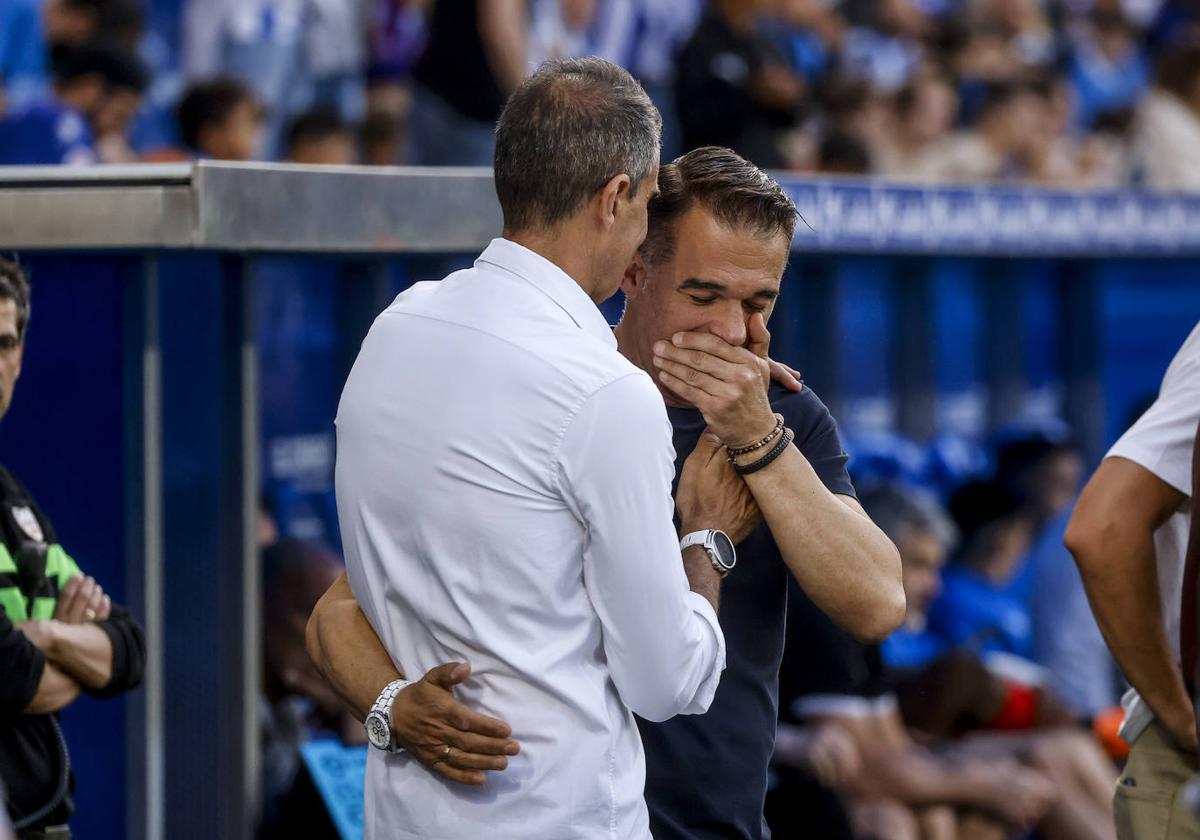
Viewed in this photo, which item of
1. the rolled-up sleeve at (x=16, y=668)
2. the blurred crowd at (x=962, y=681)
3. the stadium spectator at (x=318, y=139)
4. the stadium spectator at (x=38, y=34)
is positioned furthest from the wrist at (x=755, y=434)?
the stadium spectator at (x=318, y=139)

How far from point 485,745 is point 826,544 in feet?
1.76

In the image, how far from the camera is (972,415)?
6461 mm

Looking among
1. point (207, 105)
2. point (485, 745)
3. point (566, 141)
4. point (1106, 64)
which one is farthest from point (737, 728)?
point (1106, 64)

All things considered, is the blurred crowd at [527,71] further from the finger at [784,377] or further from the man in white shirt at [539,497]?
the man in white shirt at [539,497]

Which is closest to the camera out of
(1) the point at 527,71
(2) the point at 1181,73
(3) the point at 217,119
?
(3) the point at 217,119

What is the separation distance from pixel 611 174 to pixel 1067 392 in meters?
5.21

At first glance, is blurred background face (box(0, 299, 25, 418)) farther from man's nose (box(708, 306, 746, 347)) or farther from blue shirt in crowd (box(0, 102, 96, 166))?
blue shirt in crowd (box(0, 102, 96, 166))

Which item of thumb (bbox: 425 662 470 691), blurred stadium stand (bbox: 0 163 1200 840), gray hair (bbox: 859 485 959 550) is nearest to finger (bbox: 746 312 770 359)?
thumb (bbox: 425 662 470 691)

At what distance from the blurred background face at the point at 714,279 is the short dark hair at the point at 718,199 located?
0.01m

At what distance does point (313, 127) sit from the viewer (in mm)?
6098

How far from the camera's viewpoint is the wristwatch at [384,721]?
1.97 m

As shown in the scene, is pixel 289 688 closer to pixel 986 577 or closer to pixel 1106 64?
pixel 986 577

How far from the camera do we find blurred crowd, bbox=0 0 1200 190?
5.67 meters

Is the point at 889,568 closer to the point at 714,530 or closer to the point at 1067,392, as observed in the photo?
the point at 714,530
